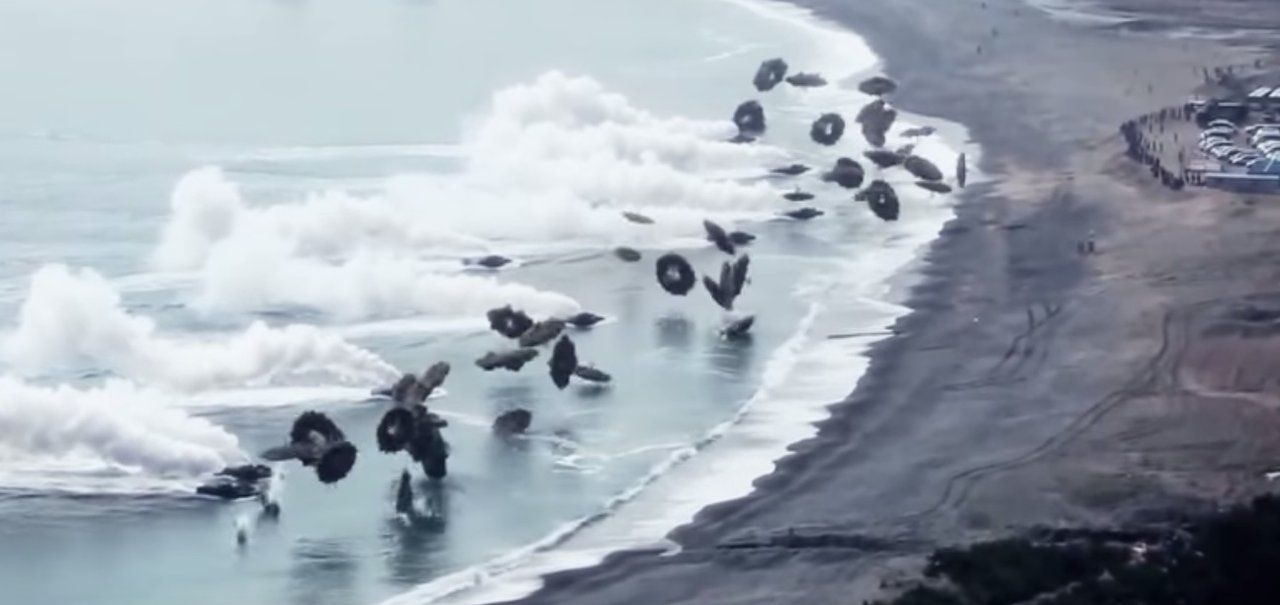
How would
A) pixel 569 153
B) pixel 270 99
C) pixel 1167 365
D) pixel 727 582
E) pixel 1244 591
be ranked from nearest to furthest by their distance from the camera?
1. pixel 1244 591
2. pixel 727 582
3. pixel 1167 365
4. pixel 569 153
5. pixel 270 99

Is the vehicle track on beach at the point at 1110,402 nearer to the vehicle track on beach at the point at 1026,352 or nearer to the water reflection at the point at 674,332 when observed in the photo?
the vehicle track on beach at the point at 1026,352

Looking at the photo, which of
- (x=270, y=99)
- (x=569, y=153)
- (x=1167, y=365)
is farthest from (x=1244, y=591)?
(x=270, y=99)

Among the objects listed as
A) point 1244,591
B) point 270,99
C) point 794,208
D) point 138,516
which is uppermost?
point 270,99

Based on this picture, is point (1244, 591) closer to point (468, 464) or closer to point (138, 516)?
point (468, 464)

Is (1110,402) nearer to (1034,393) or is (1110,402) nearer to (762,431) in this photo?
(1034,393)

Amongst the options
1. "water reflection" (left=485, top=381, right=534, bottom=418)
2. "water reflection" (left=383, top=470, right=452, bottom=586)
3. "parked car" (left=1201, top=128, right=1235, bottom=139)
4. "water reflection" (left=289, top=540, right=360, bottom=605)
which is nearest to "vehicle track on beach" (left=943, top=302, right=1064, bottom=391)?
"water reflection" (left=485, top=381, right=534, bottom=418)

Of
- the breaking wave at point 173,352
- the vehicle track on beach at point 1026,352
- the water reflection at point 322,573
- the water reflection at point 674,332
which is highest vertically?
the breaking wave at point 173,352


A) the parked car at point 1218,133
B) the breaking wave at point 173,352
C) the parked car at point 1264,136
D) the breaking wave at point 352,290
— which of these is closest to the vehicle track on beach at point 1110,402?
the breaking wave at point 173,352

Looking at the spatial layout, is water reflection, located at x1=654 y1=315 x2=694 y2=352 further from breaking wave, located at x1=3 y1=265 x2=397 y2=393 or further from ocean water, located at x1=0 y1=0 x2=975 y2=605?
breaking wave, located at x1=3 y1=265 x2=397 y2=393

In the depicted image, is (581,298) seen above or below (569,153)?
below
